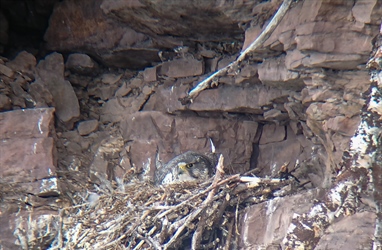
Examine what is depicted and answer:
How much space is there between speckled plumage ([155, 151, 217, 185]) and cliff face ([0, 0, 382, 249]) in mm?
220

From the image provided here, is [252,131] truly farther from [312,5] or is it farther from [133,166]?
[312,5]

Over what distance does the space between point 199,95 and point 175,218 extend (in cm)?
134

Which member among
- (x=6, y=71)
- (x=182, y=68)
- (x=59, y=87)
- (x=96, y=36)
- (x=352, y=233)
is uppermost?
(x=96, y=36)

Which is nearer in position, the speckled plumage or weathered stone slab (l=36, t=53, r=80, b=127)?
the speckled plumage

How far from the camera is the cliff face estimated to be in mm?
4988

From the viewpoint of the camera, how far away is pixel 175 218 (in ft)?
18.2

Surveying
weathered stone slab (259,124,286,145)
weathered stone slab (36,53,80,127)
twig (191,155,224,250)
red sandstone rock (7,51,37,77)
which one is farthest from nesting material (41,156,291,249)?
red sandstone rock (7,51,37,77)

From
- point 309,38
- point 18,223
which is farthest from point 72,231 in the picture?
point 309,38

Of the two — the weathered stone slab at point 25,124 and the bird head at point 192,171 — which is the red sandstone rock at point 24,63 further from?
the bird head at point 192,171

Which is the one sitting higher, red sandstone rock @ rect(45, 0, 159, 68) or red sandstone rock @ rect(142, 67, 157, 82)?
red sandstone rock @ rect(45, 0, 159, 68)

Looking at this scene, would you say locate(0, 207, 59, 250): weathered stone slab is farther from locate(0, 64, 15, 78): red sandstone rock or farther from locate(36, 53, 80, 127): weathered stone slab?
locate(0, 64, 15, 78): red sandstone rock

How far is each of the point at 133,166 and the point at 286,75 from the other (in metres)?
1.99

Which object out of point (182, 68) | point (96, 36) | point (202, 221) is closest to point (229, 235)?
point (202, 221)

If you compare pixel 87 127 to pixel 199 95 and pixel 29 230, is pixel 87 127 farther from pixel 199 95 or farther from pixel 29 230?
pixel 29 230
